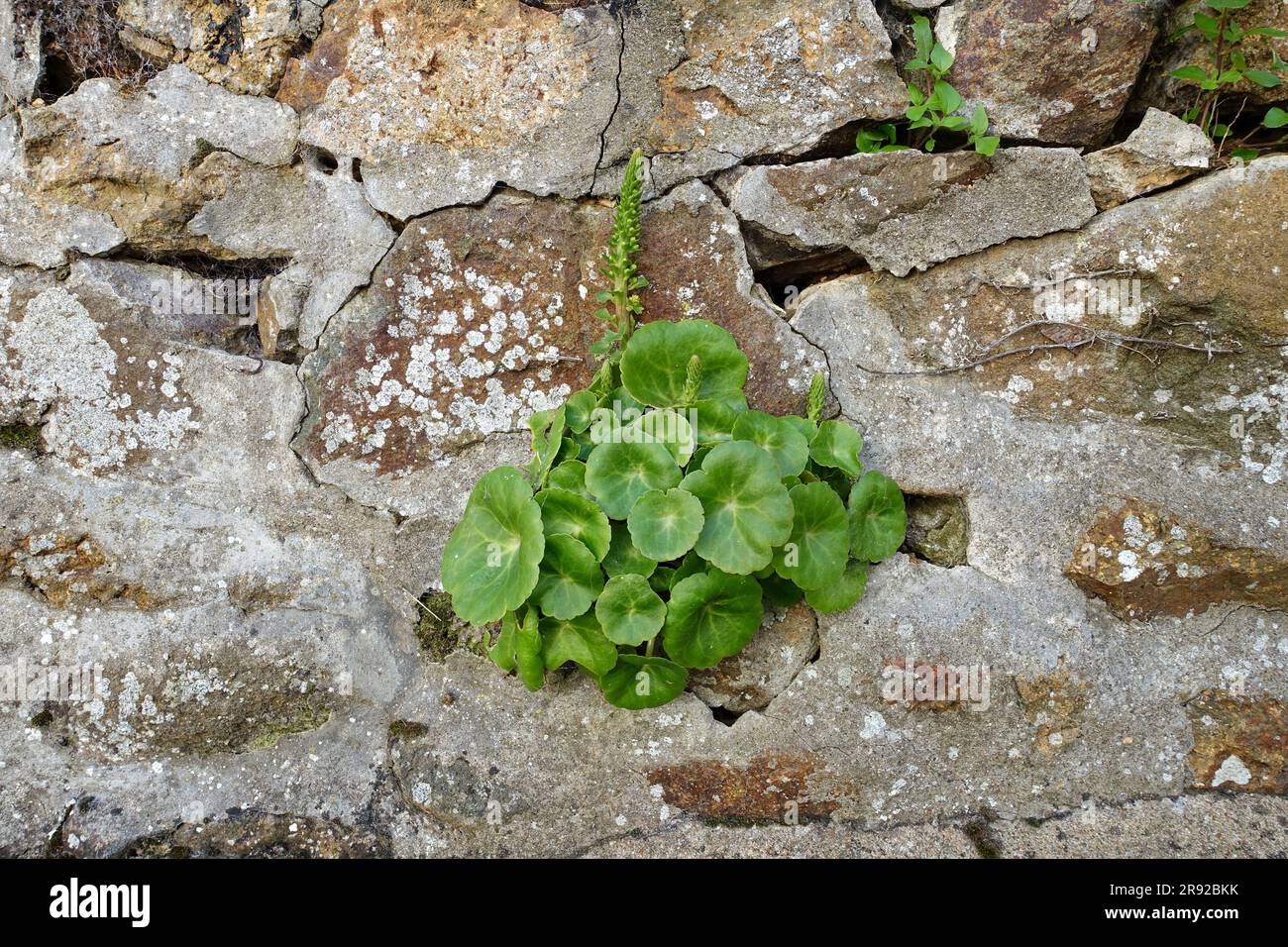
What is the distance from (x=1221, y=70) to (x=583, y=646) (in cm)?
165

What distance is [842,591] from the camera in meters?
1.61

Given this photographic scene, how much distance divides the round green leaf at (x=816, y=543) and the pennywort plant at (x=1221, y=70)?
1.06 m

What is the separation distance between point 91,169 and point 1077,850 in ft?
7.64

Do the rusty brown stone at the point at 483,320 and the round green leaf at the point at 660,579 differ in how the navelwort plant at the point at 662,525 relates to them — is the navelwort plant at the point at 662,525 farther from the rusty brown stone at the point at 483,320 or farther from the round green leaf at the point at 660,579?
the rusty brown stone at the point at 483,320

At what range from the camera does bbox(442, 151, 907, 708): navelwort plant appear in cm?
150

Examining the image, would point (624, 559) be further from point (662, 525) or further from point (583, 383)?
point (583, 383)

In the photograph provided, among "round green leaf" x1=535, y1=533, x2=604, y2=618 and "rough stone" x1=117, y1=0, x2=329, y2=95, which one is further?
"rough stone" x1=117, y1=0, x2=329, y2=95

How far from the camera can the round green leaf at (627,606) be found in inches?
59.2

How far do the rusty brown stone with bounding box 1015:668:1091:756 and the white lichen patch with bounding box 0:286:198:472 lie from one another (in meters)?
1.73

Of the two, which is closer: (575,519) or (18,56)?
(575,519)

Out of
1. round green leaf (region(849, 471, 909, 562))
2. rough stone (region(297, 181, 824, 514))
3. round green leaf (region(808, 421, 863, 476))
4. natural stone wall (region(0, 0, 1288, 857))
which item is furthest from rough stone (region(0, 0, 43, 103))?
round green leaf (region(849, 471, 909, 562))

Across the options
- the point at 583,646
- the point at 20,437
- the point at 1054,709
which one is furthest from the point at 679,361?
the point at 20,437

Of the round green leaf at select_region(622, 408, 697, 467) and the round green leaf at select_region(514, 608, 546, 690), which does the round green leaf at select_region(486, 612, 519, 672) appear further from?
the round green leaf at select_region(622, 408, 697, 467)

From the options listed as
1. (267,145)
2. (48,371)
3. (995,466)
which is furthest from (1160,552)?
(48,371)
